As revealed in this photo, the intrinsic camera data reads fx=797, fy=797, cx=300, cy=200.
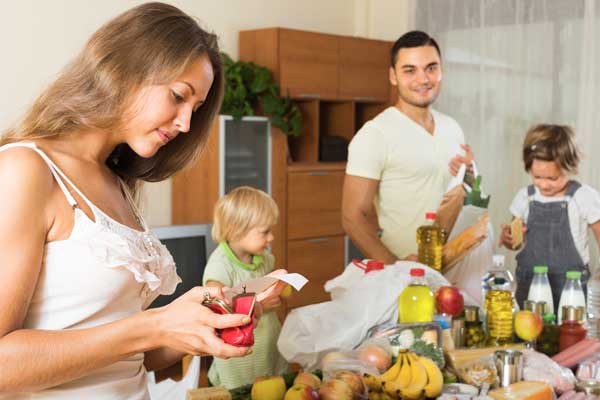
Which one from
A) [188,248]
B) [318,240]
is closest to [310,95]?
[318,240]

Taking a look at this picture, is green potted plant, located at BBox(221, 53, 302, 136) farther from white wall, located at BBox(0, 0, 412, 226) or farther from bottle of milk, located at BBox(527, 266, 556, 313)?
bottle of milk, located at BBox(527, 266, 556, 313)

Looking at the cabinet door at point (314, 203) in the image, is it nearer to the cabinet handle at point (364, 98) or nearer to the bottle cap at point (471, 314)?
the cabinet handle at point (364, 98)

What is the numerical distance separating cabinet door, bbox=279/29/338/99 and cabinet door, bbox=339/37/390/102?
3.8 inches

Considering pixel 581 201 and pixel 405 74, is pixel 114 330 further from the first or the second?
pixel 581 201

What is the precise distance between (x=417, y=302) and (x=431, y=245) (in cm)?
44

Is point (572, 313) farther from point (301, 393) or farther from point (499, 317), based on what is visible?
point (301, 393)

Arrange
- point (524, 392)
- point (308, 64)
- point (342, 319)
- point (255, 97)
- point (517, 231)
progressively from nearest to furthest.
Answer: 1. point (524, 392)
2. point (342, 319)
3. point (517, 231)
4. point (255, 97)
5. point (308, 64)

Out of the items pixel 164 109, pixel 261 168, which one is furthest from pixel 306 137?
pixel 164 109

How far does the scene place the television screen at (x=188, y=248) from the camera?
388cm

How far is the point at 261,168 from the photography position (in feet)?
16.5

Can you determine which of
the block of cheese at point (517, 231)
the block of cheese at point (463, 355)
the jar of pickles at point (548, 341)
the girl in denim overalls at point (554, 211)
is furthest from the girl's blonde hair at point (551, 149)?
the block of cheese at point (463, 355)

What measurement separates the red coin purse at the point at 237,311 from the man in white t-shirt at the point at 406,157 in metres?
1.71

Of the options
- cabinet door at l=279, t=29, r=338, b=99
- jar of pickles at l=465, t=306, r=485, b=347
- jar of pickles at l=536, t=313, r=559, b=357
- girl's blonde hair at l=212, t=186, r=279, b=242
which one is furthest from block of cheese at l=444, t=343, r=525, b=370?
cabinet door at l=279, t=29, r=338, b=99

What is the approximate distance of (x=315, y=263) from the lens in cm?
531
